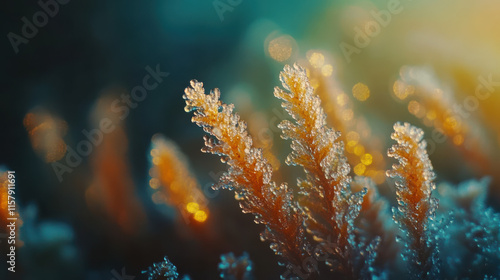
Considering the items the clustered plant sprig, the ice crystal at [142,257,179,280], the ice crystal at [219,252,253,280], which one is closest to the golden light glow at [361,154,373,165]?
the clustered plant sprig

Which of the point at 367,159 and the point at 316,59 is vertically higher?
the point at 316,59

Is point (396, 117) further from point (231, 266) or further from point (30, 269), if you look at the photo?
point (30, 269)

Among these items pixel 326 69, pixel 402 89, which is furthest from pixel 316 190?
pixel 402 89

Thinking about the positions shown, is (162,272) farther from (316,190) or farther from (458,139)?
(458,139)

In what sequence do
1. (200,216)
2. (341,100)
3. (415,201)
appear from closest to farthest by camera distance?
1. (415,201)
2. (200,216)
3. (341,100)

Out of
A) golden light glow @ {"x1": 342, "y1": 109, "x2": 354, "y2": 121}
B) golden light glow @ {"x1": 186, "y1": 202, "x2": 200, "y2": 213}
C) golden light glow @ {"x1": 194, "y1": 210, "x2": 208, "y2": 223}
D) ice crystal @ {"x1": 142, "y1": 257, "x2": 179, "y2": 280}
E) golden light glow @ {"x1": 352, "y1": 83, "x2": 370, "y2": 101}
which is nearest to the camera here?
ice crystal @ {"x1": 142, "y1": 257, "x2": 179, "y2": 280}

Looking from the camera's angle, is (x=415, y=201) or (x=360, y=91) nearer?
(x=415, y=201)

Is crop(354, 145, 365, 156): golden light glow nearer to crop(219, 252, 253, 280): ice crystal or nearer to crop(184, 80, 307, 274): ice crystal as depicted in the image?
crop(184, 80, 307, 274): ice crystal

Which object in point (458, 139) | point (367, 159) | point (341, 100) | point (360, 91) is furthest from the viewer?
point (360, 91)

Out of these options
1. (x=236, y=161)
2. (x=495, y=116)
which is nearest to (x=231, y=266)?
(x=236, y=161)
